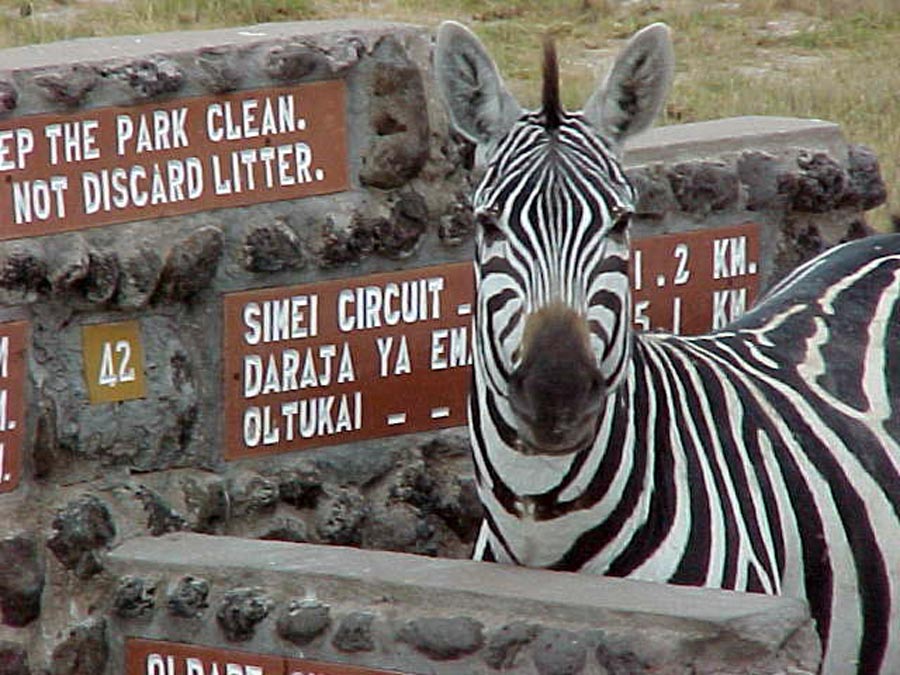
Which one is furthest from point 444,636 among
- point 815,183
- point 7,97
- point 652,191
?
point 815,183

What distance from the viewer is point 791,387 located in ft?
17.6

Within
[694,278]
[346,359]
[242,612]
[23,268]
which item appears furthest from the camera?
[694,278]

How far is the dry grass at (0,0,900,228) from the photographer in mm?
10812

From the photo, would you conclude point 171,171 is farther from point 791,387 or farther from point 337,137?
point 791,387

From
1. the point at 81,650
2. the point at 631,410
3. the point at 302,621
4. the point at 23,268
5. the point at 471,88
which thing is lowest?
the point at 81,650

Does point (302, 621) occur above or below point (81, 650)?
above

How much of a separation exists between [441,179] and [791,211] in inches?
48.4

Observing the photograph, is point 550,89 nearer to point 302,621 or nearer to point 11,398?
point 302,621

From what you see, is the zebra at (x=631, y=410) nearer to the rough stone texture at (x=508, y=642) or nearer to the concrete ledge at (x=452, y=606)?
the concrete ledge at (x=452, y=606)

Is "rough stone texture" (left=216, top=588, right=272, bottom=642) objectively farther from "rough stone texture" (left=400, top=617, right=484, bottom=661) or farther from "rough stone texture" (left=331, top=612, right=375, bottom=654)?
"rough stone texture" (left=400, top=617, right=484, bottom=661)

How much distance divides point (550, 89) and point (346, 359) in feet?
4.45

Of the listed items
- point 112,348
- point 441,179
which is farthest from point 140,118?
point 441,179

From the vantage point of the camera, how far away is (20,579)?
5.33 meters

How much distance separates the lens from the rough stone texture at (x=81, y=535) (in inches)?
212
